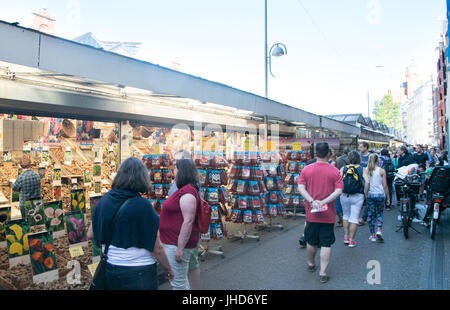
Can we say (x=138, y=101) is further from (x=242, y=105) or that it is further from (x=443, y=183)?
(x=443, y=183)

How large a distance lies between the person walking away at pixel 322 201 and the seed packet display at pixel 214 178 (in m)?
2.03

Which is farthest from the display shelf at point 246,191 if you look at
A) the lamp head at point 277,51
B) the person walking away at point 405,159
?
the person walking away at point 405,159

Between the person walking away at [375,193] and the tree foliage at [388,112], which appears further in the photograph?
the tree foliage at [388,112]

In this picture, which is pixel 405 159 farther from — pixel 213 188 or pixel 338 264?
pixel 213 188

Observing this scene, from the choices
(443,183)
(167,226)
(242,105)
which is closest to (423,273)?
(443,183)

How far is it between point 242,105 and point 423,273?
4.57 m

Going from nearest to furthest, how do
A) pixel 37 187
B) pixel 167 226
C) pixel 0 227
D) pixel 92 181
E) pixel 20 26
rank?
pixel 167 226 < pixel 20 26 < pixel 0 227 < pixel 37 187 < pixel 92 181

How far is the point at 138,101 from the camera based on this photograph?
6828 mm

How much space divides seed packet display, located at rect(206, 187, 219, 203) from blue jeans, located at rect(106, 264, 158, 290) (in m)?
3.89

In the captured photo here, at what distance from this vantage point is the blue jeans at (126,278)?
2.67m

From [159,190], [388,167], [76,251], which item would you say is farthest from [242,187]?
[388,167]

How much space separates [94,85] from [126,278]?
3725 millimetres

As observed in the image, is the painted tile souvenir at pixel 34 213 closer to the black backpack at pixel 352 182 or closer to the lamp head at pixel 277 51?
the black backpack at pixel 352 182

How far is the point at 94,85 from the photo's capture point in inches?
219
